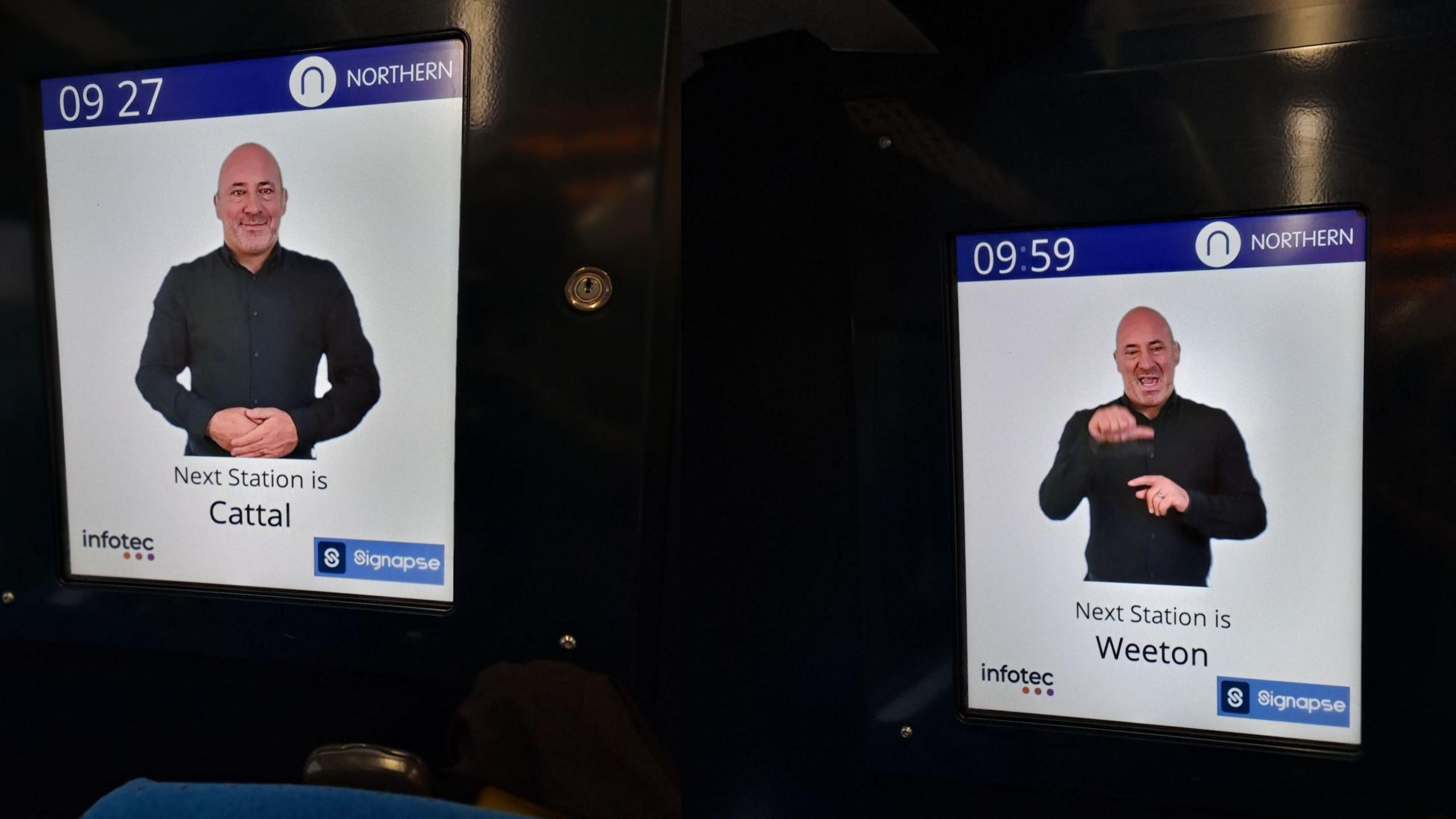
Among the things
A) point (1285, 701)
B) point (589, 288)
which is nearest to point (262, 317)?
point (589, 288)

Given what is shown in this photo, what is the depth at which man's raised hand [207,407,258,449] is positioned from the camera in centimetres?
96

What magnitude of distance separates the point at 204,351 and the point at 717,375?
0.45 m

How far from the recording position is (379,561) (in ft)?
3.09

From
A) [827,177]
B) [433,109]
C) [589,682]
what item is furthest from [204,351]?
[827,177]

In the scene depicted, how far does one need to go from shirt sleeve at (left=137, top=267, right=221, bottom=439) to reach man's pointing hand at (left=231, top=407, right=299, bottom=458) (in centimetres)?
4

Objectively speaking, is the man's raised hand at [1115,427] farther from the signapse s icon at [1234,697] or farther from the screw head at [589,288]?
the screw head at [589,288]

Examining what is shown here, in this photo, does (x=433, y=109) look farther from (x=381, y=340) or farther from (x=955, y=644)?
(x=955, y=644)

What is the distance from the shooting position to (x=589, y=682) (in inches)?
35.5

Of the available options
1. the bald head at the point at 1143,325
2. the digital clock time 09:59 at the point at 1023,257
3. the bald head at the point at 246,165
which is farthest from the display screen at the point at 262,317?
the bald head at the point at 1143,325

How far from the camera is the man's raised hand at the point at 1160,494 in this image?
0.87 meters

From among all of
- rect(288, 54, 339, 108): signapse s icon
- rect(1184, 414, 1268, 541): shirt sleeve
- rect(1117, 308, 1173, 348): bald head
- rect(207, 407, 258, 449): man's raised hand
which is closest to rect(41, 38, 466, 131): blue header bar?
rect(288, 54, 339, 108): signapse s icon

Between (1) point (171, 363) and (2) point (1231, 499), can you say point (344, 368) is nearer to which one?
(1) point (171, 363)

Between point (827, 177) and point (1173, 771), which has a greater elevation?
point (827, 177)

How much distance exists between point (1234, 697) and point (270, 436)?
2.59ft
